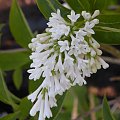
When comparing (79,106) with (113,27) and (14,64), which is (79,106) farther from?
(113,27)

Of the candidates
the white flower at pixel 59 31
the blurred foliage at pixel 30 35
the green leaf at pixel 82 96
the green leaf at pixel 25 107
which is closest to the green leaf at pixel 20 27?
the blurred foliage at pixel 30 35

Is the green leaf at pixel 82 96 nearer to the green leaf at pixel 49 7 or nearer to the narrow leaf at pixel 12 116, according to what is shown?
the narrow leaf at pixel 12 116

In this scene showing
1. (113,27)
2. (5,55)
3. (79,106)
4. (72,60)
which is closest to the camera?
(72,60)

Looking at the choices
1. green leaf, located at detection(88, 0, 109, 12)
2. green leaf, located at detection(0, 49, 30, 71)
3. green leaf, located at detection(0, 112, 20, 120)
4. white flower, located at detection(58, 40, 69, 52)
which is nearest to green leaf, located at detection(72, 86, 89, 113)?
green leaf, located at detection(0, 49, 30, 71)

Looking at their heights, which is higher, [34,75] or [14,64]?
[34,75]

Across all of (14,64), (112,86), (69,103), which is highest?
(14,64)

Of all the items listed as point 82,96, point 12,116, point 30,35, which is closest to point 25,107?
point 12,116

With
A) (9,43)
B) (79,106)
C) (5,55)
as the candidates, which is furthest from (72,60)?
(9,43)
